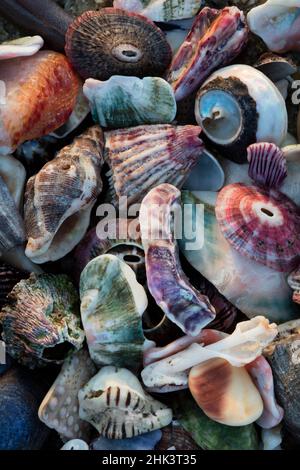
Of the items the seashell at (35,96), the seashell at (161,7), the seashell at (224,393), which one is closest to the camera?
the seashell at (224,393)

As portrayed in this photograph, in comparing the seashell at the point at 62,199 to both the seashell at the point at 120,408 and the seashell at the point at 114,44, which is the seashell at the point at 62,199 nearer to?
the seashell at the point at 114,44

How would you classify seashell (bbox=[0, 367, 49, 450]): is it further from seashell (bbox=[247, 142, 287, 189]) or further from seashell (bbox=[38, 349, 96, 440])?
seashell (bbox=[247, 142, 287, 189])

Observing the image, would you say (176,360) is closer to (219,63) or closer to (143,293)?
(143,293)

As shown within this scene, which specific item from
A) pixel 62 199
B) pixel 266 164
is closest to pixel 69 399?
pixel 62 199

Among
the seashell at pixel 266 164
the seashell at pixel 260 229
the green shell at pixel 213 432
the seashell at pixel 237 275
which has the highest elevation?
the seashell at pixel 266 164

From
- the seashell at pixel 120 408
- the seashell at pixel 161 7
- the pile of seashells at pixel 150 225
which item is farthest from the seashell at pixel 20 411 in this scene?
the seashell at pixel 161 7
